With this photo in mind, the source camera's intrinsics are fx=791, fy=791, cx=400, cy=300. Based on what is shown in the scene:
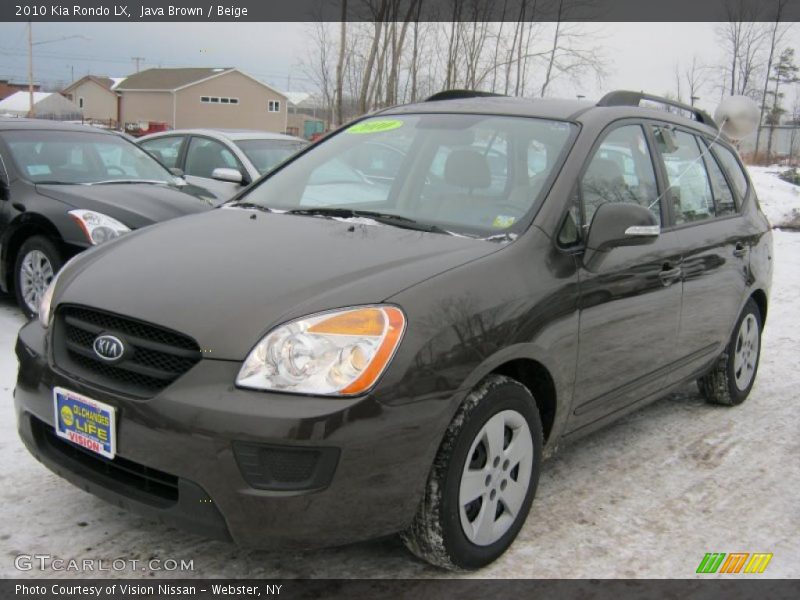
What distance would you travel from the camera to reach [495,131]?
3.65 meters

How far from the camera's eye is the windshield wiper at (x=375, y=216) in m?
3.23

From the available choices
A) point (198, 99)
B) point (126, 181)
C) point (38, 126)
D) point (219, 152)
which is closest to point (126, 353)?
point (126, 181)

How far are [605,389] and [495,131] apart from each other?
4.17 feet

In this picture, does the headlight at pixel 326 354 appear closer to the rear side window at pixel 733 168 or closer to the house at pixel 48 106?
the rear side window at pixel 733 168

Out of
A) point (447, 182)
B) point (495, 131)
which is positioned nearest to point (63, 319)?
point (447, 182)

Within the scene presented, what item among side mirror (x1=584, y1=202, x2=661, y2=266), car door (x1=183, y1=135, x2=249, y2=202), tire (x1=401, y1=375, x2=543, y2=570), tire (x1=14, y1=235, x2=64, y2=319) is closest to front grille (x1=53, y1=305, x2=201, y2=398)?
tire (x1=401, y1=375, x2=543, y2=570)

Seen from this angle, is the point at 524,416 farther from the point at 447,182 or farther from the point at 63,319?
the point at 63,319

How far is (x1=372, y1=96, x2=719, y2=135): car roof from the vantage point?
145 inches

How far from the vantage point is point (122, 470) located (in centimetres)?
261

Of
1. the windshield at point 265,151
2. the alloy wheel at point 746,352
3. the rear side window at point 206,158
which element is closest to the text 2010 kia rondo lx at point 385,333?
the alloy wheel at point 746,352

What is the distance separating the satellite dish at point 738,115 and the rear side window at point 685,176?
A: 193 mm

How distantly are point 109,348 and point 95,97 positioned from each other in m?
77.6

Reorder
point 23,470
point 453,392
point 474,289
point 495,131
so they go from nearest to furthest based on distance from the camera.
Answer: point 453,392 → point 474,289 → point 23,470 → point 495,131

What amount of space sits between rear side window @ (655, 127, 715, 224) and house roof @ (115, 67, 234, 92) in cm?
6073
